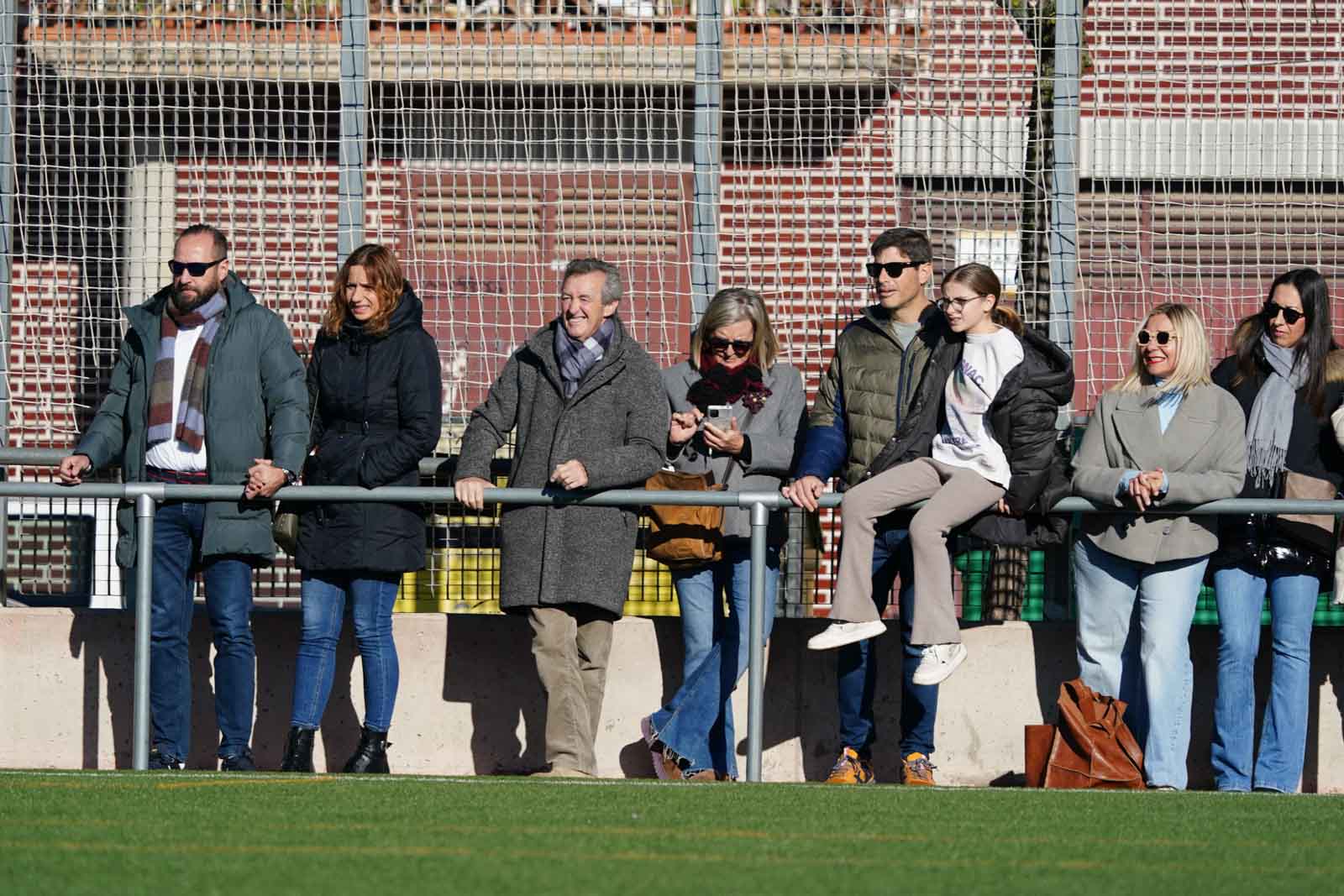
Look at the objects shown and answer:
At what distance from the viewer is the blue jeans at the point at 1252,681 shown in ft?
25.6

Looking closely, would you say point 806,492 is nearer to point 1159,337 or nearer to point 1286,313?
point 1159,337

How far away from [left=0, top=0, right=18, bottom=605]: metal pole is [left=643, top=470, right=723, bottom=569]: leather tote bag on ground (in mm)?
3038

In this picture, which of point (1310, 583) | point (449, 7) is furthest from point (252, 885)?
point (449, 7)

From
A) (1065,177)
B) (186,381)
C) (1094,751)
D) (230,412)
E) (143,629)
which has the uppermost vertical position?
(1065,177)

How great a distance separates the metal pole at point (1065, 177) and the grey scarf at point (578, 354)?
196 cm

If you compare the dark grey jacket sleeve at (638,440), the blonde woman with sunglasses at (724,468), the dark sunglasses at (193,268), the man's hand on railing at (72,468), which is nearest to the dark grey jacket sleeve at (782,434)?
the blonde woman with sunglasses at (724,468)

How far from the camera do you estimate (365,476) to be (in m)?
7.97

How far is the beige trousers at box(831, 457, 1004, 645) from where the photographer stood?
24.6ft

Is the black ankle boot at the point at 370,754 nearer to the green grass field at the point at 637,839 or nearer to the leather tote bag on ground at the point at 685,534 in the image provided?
the green grass field at the point at 637,839

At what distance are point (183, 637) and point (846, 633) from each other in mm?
2465

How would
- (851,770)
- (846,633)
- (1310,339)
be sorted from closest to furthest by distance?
(846,633)
(851,770)
(1310,339)

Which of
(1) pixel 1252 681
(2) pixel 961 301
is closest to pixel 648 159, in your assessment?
(2) pixel 961 301

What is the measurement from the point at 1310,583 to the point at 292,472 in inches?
145

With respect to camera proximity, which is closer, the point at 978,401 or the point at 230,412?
the point at 978,401
